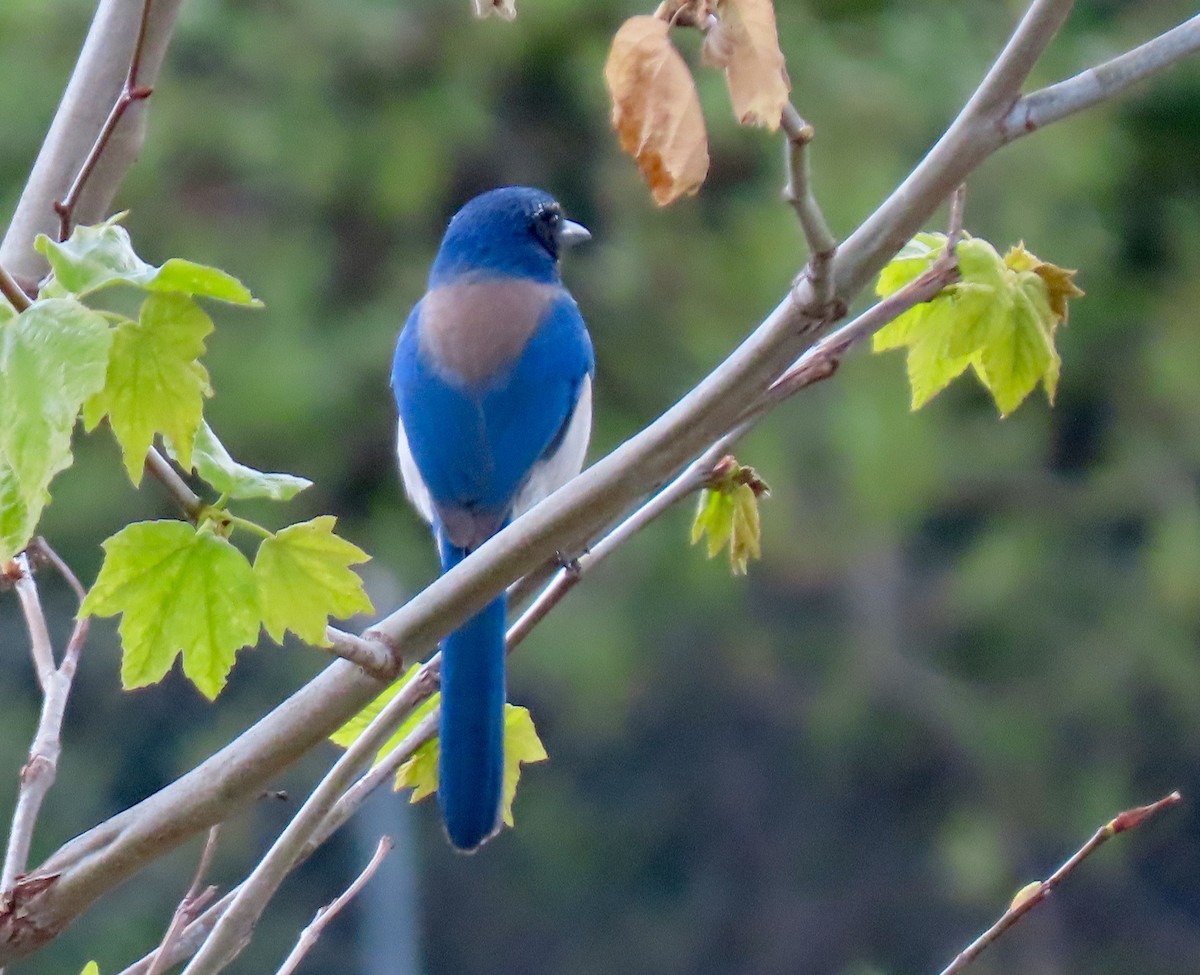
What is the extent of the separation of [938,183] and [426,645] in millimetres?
509

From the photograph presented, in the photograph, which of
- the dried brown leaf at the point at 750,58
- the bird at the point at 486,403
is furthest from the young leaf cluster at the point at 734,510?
the dried brown leaf at the point at 750,58

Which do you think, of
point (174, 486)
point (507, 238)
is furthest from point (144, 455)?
point (507, 238)

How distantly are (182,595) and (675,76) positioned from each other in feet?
1.57

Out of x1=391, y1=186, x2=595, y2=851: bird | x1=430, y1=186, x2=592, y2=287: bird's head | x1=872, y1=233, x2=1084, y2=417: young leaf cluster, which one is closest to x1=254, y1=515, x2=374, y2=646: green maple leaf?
x1=872, y1=233, x2=1084, y2=417: young leaf cluster

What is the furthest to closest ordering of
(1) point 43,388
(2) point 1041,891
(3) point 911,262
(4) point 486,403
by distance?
(4) point 486,403
(3) point 911,262
(2) point 1041,891
(1) point 43,388

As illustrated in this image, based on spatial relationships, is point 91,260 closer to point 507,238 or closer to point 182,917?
point 182,917

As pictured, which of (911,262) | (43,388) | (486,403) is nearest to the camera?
(43,388)

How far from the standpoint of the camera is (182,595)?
1.19 metres

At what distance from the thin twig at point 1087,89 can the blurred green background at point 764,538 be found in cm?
422

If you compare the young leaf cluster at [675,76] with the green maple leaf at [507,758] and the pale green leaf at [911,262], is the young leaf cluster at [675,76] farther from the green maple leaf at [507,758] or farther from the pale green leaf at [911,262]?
the green maple leaf at [507,758]

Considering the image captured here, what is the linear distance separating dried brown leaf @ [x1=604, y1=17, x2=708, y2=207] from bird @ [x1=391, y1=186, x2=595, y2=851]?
92 centimetres

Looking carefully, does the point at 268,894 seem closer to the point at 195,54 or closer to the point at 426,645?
the point at 426,645

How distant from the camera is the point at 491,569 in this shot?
51.8 inches

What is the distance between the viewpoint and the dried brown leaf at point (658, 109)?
1090 millimetres
